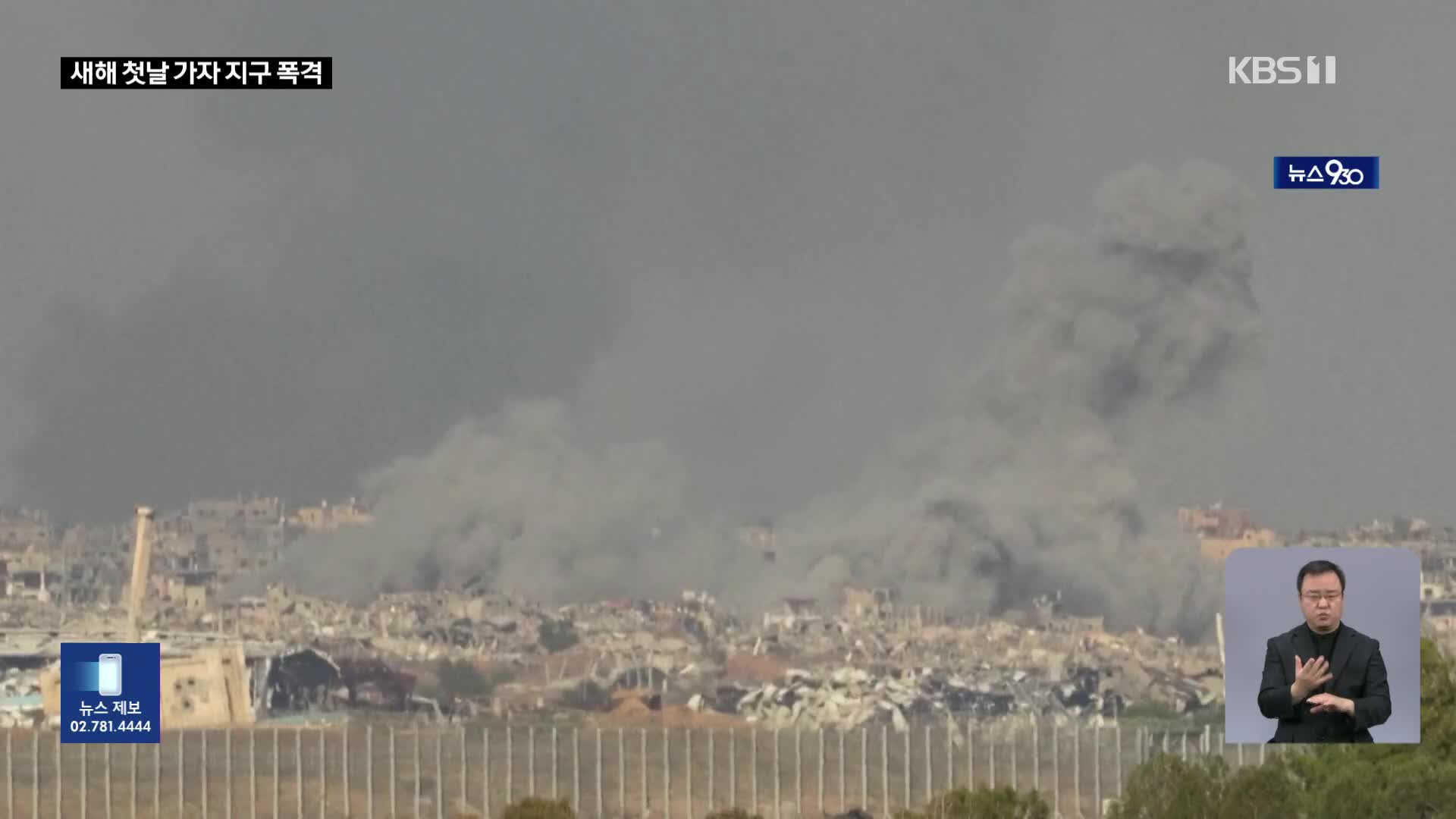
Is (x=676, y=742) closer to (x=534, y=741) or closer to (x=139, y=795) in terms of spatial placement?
(x=534, y=741)

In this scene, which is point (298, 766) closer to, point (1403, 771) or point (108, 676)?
point (108, 676)

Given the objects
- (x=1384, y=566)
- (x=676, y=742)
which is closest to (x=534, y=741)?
(x=676, y=742)

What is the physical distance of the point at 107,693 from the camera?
73.6 feet

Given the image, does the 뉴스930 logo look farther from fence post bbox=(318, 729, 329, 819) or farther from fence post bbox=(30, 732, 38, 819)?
fence post bbox=(30, 732, 38, 819)

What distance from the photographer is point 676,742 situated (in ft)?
106

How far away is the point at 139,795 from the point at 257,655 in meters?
6.26

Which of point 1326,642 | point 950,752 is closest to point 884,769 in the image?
point 950,752

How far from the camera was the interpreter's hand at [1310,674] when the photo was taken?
13133mm

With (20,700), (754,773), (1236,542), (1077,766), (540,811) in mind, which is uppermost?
(1236,542)

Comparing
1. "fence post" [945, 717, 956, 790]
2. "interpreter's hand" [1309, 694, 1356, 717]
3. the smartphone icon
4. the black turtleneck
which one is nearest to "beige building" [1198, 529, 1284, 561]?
"fence post" [945, 717, 956, 790]

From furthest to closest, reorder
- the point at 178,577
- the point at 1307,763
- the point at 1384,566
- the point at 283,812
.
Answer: the point at 178,577 → the point at 283,812 → the point at 1307,763 → the point at 1384,566

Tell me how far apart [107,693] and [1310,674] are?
42.6ft

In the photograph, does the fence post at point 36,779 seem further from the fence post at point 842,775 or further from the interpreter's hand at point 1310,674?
the interpreter's hand at point 1310,674

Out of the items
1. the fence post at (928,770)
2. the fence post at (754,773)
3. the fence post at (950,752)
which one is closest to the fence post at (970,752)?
the fence post at (950,752)
